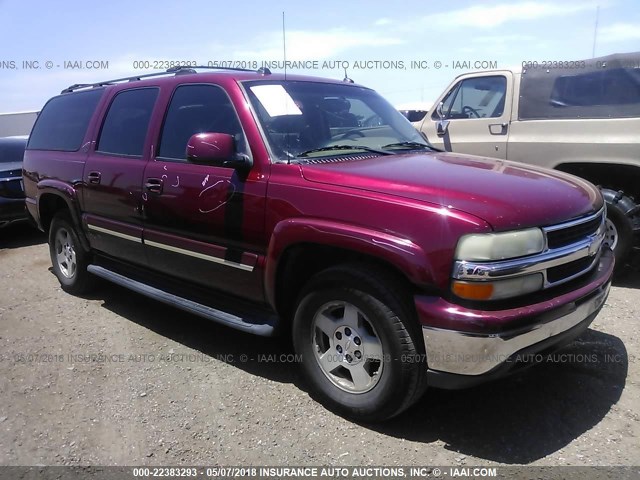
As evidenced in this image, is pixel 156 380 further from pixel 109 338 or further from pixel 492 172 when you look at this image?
pixel 492 172

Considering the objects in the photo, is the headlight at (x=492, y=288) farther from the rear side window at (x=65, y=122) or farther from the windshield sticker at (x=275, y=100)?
the rear side window at (x=65, y=122)

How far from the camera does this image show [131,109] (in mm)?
4414

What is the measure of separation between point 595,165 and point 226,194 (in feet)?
→ 12.5

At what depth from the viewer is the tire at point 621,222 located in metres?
4.89

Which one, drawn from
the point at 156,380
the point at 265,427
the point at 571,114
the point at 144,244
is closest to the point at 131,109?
the point at 144,244

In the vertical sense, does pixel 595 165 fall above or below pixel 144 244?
above

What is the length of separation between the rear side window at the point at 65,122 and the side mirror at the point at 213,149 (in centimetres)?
224

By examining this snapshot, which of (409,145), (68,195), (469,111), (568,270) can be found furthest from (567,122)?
(68,195)

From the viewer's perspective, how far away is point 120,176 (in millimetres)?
4258

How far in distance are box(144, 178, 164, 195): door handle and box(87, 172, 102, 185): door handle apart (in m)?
0.81

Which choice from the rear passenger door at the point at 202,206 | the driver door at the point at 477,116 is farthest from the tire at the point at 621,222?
the rear passenger door at the point at 202,206

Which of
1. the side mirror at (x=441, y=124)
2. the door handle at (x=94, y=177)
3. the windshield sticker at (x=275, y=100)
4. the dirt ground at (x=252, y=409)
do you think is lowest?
the dirt ground at (x=252, y=409)

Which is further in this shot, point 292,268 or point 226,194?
point 226,194

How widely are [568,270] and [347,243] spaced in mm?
1153
